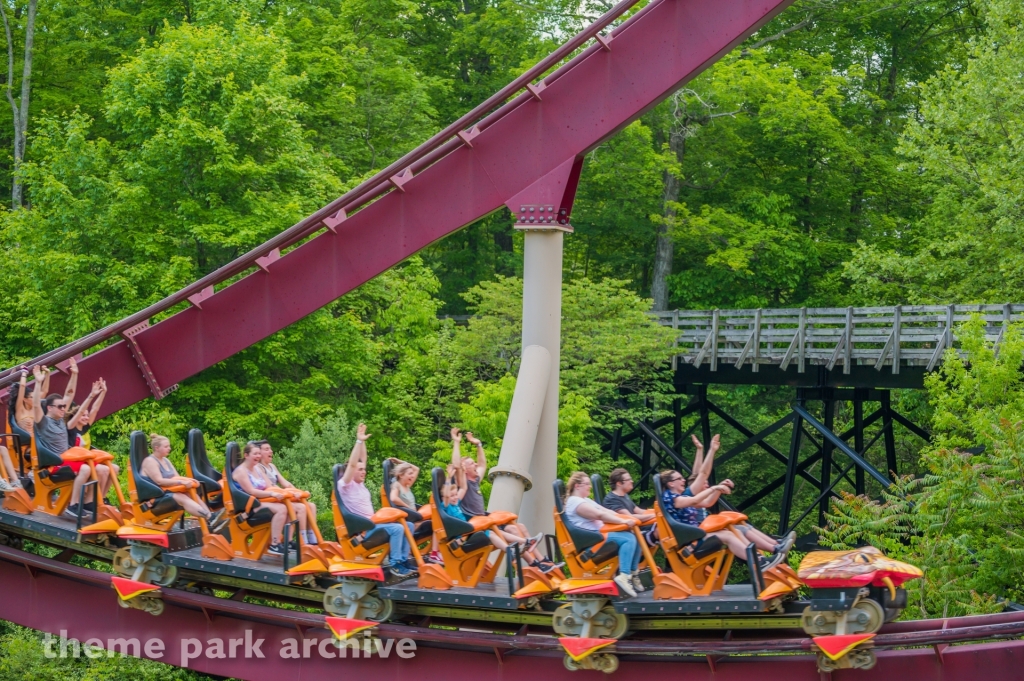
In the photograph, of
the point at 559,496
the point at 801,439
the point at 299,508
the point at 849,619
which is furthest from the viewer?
the point at 801,439

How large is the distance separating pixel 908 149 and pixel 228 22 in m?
15.1

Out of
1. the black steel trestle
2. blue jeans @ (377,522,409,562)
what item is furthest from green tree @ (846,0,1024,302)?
blue jeans @ (377,522,409,562)

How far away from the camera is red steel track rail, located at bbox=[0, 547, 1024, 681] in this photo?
9.48 m

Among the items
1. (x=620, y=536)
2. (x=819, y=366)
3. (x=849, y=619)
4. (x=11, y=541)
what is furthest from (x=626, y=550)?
(x=819, y=366)

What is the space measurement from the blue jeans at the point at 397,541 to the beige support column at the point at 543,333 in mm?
2359

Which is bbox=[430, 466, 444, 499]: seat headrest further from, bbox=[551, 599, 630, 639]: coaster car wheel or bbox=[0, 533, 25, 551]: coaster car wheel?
bbox=[0, 533, 25, 551]: coaster car wheel

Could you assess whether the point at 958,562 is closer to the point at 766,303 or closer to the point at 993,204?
the point at 993,204

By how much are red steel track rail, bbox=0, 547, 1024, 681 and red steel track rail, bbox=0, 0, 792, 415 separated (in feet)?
7.93

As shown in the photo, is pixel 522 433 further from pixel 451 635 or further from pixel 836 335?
pixel 836 335

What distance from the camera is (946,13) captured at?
34.2 meters

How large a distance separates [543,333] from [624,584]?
13.3 ft

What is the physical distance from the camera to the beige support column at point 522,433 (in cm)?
1294

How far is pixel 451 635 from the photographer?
11.4 metres

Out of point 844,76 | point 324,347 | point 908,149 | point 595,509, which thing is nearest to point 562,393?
point 324,347
